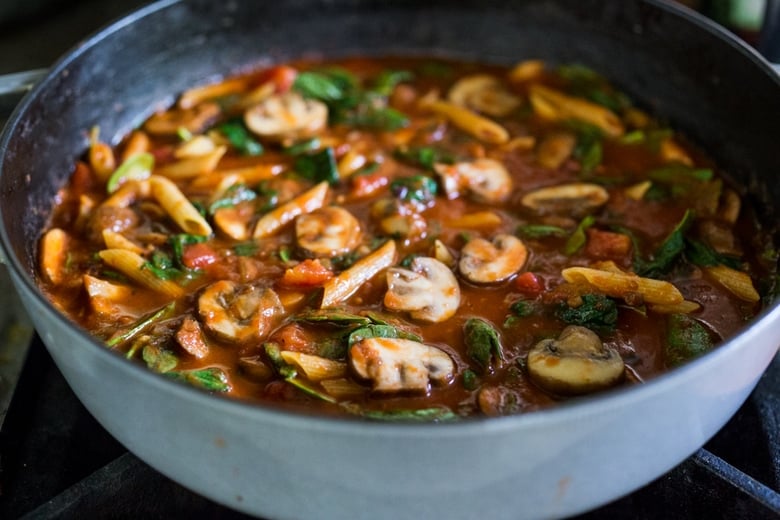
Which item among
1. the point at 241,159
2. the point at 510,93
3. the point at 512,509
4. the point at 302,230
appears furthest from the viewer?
the point at 510,93

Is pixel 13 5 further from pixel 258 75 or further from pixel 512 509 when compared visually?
pixel 512 509

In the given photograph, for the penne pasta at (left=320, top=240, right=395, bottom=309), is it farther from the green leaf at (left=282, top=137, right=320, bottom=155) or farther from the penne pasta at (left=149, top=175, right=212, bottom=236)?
the green leaf at (left=282, top=137, right=320, bottom=155)

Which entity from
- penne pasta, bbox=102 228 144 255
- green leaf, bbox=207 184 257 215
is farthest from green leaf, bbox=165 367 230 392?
green leaf, bbox=207 184 257 215

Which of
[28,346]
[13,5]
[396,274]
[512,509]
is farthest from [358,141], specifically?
[13,5]

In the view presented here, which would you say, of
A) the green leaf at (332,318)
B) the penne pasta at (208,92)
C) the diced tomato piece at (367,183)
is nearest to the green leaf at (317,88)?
the penne pasta at (208,92)

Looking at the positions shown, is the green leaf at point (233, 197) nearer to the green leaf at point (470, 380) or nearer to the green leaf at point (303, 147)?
the green leaf at point (303, 147)

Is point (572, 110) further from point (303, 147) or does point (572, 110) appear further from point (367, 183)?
point (303, 147)
